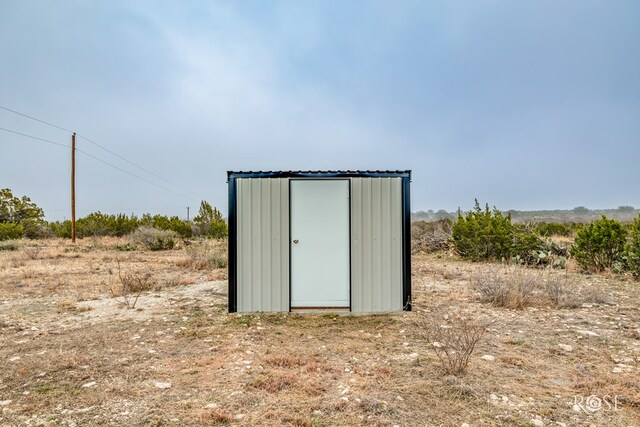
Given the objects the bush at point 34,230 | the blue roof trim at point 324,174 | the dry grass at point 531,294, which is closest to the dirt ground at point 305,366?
the dry grass at point 531,294

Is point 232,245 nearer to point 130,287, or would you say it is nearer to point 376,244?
point 376,244

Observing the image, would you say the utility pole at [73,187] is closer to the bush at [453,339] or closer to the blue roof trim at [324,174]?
the blue roof trim at [324,174]

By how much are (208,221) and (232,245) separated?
18.6m

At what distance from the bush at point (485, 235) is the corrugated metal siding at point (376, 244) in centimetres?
729

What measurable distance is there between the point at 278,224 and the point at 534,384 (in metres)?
3.80

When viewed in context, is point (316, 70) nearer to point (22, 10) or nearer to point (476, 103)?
point (476, 103)

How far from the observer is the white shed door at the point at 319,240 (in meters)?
5.75

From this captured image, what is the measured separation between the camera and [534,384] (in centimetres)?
318

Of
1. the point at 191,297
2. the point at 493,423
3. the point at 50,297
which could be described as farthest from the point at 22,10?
the point at 493,423

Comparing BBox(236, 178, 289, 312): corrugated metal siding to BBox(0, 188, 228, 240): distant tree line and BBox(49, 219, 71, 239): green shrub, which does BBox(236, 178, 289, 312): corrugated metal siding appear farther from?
BBox(49, 219, 71, 239): green shrub

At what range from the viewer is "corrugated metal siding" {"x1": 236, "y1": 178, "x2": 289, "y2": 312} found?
18.4 feet

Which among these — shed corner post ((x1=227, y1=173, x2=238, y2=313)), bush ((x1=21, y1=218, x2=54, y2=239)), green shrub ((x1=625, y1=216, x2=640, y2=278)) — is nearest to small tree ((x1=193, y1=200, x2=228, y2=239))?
bush ((x1=21, y1=218, x2=54, y2=239))

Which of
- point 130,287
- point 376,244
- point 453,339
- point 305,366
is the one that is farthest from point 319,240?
point 130,287

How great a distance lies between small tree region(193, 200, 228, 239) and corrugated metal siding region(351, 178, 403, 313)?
1651cm
